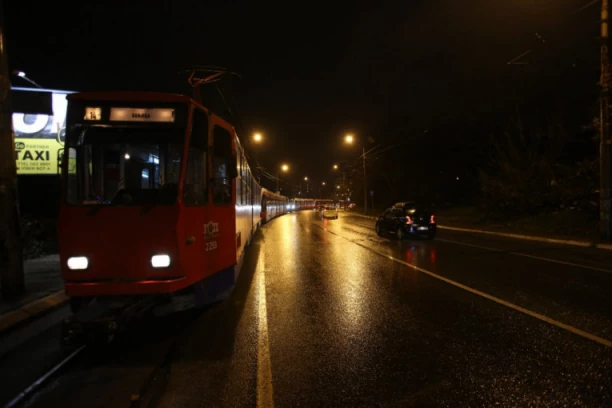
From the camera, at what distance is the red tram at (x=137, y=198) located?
5.45 m

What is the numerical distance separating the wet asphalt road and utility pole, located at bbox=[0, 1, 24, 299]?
3345mm

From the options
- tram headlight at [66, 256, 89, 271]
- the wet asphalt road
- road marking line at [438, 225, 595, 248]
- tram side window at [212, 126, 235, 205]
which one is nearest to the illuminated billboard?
the wet asphalt road

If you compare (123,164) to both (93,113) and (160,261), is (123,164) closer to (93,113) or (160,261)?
(93,113)

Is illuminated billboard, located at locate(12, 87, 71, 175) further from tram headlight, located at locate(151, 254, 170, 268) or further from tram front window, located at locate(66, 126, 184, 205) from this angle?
tram headlight, located at locate(151, 254, 170, 268)

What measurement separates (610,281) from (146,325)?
9088 mm

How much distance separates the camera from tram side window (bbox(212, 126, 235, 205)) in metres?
6.60

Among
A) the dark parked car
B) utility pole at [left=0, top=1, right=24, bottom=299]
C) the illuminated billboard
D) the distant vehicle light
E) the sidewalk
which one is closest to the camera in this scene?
the distant vehicle light

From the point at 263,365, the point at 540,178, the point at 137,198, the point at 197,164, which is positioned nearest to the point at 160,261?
the point at 137,198

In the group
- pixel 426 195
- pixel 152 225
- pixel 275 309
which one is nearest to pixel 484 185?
pixel 426 195

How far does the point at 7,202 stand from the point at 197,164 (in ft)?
13.4

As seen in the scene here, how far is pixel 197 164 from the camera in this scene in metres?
6.15

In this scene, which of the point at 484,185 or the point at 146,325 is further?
the point at 484,185

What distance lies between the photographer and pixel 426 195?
46.9 m

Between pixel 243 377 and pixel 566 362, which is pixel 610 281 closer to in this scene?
pixel 566 362
